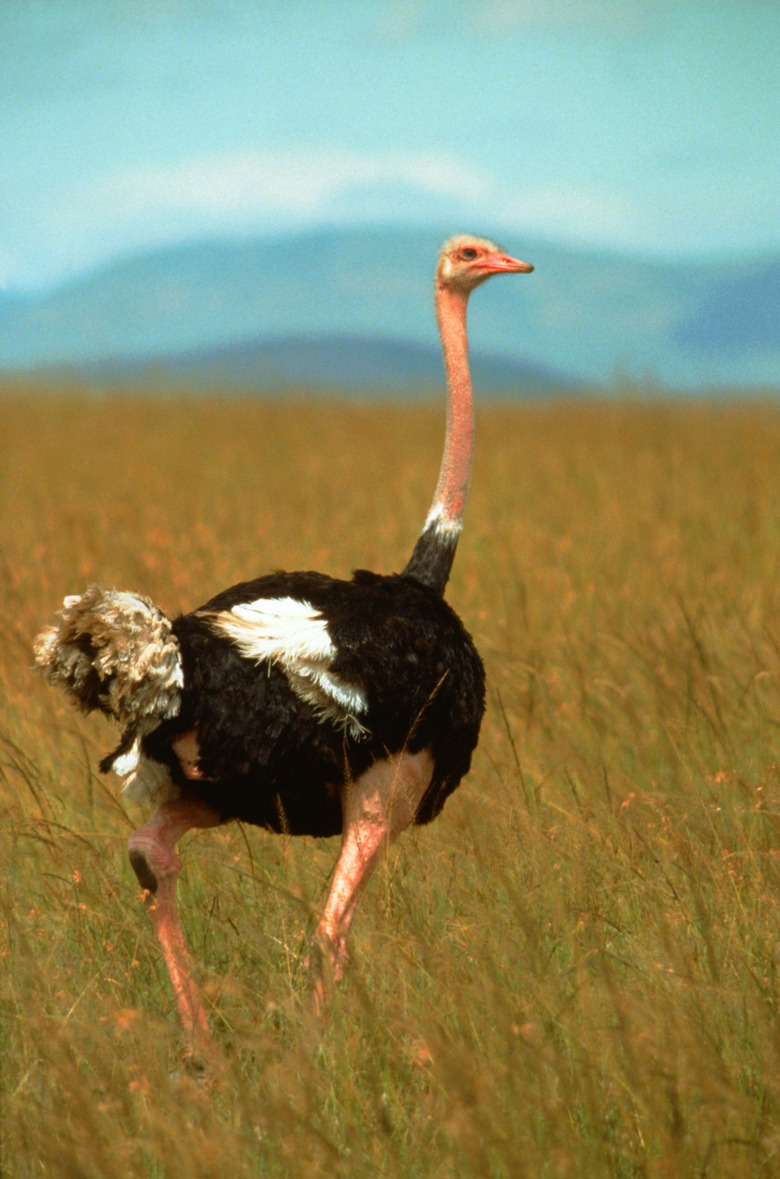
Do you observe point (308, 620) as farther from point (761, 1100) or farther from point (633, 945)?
point (761, 1100)

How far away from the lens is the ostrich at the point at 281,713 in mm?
2863

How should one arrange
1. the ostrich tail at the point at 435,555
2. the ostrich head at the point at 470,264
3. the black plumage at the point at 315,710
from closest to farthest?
the black plumage at the point at 315,710, the ostrich tail at the point at 435,555, the ostrich head at the point at 470,264

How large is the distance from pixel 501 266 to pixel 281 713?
6.63 ft

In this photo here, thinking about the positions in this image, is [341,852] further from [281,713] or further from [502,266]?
[502,266]

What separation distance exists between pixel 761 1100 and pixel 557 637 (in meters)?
3.48

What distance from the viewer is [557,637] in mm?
5887

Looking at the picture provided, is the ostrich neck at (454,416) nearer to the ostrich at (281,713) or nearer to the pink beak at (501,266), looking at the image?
the pink beak at (501,266)

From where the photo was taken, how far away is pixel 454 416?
4070 mm

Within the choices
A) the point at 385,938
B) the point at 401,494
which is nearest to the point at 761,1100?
the point at 385,938

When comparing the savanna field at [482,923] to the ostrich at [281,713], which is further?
the ostrich at [281,713]

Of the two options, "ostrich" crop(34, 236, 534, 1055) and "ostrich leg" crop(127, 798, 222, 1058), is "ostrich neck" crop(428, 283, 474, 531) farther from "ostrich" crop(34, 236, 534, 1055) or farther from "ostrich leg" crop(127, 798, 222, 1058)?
"ostrich leg" crop(127, 798, 222, 1058)

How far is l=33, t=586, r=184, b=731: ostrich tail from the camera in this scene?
2803 millimetres

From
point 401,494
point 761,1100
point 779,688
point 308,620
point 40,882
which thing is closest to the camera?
point 761,1100

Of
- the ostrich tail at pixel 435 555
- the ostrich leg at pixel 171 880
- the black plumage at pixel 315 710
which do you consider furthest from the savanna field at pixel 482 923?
the ostrich tail at pixel 435 555
